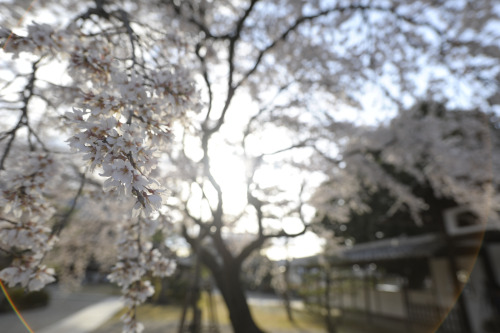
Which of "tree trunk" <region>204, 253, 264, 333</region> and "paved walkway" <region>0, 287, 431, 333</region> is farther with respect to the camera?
"paved walkway" <region>0, 287, 431, 333</region>

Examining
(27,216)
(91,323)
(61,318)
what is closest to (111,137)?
(27,216)

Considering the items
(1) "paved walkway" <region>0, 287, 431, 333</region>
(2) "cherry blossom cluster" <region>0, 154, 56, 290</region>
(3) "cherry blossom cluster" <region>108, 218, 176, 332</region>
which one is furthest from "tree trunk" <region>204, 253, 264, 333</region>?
(2) "cherry blossom cluster" <region>0, 154, 56, 290</region>

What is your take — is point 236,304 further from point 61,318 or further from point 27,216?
point 61,318

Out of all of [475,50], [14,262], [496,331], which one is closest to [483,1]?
[475,50]

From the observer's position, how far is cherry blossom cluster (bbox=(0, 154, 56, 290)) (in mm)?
1824

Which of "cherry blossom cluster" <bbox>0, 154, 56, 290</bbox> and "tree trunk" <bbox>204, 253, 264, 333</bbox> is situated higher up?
"cherry blossom cluster" <bbox>0, 154, 56, 290</bbox>

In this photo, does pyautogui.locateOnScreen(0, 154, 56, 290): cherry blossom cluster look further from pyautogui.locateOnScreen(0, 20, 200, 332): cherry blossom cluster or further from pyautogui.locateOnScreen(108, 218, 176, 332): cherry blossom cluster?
pyautogui.locateOnScreen(108, 218, 176, 332): cherry blossom cluster

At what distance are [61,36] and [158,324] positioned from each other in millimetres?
10683

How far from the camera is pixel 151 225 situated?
2.42 metres

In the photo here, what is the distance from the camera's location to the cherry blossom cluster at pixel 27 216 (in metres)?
1.82

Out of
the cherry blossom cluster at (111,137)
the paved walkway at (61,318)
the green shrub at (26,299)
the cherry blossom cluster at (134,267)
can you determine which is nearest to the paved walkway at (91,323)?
the paved walkway at (61,318)

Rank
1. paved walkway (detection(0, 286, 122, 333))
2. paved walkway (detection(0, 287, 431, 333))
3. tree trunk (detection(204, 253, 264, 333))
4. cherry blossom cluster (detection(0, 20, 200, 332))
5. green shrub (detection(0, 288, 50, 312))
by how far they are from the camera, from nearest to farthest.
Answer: cherry blossom cluster (detection(0, 20, 200, 332)) < tree trunk (detection(204, 253, 264, 333)) < paved walkway (detection(0, 286, 122, 333)) < paved walkway (detection(0, 287, 431, 333)) < green shrub (detection(0, 288, 50, 312))

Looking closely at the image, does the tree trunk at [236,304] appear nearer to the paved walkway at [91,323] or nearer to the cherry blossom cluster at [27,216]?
the paved walkway at [91,323]

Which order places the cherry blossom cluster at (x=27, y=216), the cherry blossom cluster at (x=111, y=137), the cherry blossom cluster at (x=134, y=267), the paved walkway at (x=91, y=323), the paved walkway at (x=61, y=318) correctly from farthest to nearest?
the paved walkway at (x=91, y=323) → the paved walkway at (x=61, y=318) → the cherry blossom cluster at (x=134, y=267) → the cherry blossom cluster at (x=27, y=216) → the cherry blossom cluster at (x=111, y=137)
